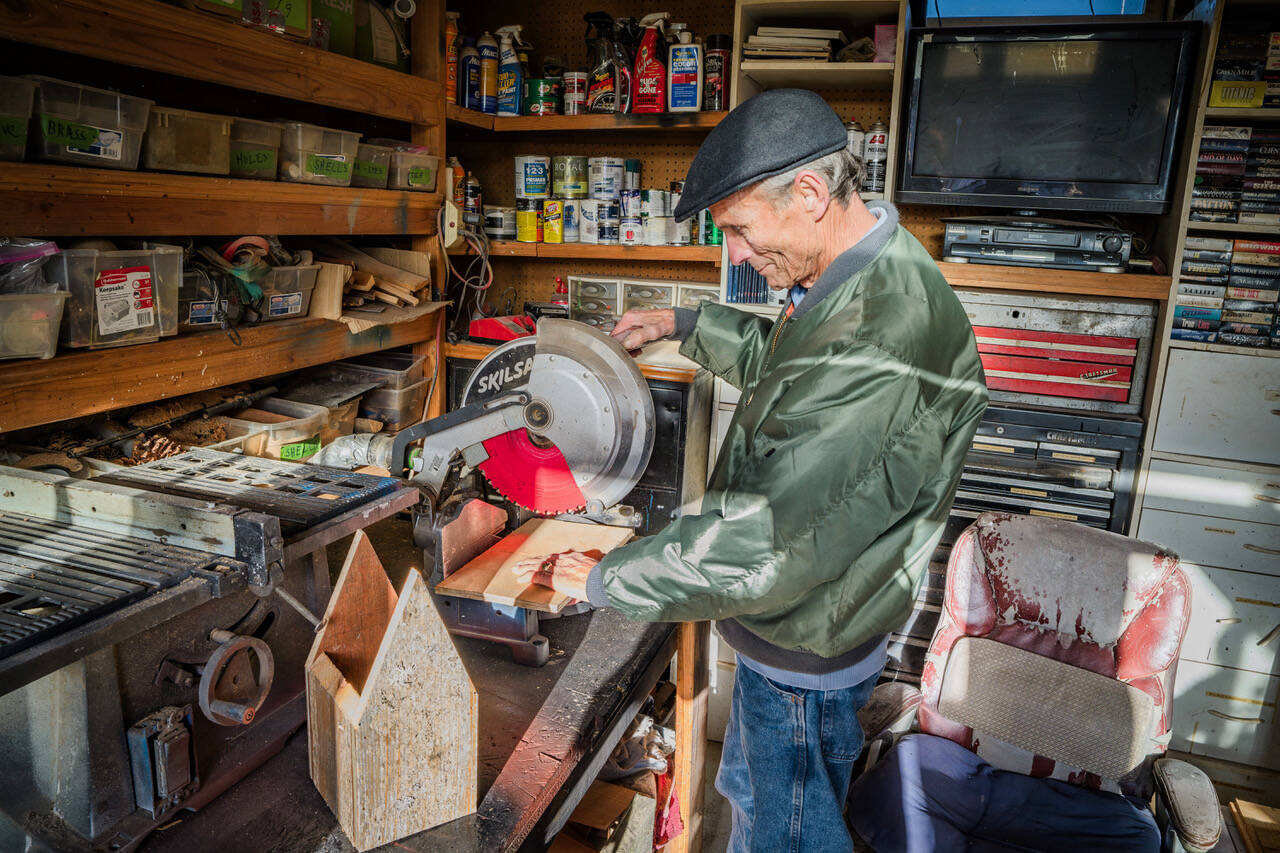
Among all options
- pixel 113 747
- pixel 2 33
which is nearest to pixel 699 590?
pixel 113 747

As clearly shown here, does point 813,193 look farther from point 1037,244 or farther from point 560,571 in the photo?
point 1037,244

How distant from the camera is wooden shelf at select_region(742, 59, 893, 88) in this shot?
2502mm

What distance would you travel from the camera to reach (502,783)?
3.69 ft

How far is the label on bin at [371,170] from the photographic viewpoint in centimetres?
230

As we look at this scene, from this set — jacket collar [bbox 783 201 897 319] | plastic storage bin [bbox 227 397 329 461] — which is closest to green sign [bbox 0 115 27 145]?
plastic storage bin [bbox 227 397 329 461]

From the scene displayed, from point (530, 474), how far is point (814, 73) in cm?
173

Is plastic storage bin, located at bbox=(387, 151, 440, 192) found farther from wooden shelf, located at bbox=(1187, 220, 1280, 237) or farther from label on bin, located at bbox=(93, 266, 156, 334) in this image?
wooden shelf, located at bbox=(1187, 220, 1280, 237)

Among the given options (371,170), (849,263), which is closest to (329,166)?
(371,170)

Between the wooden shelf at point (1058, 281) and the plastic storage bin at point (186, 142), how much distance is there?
1913mm

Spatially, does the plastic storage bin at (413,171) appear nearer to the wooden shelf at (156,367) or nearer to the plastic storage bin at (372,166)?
the plastic storage bin at (372,166)

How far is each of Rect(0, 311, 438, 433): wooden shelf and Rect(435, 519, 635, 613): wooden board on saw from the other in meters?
0.82

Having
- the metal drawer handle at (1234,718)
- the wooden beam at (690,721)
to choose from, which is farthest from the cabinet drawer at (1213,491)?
the wooden beam at (690,721)

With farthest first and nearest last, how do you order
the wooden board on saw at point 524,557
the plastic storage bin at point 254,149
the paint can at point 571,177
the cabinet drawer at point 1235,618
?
1. the paint can at point 571,177
2. the cabinet drawer at point 1235,618
3. the plastic storage bin at point 254,149
4. the wooden board on saw at point 524,557

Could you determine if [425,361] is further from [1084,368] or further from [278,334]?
[1084,368]
